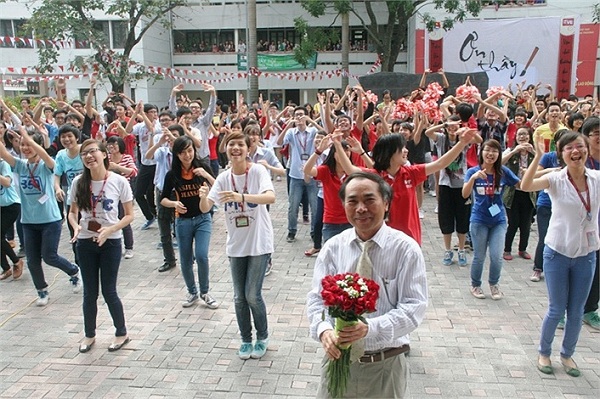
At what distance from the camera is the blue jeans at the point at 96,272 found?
4.51 metres

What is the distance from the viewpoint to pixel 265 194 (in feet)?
14.3

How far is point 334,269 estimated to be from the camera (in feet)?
8.36

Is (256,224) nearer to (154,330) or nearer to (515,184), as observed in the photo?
(154,330)

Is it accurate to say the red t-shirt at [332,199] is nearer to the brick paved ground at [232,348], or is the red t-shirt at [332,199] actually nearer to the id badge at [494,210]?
the brick paved ground at [232,348]

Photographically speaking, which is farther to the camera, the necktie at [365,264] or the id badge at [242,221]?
the id badge at [242,221]

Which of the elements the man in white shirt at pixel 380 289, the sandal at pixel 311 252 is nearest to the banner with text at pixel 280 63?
the sandal at pixel 311 252

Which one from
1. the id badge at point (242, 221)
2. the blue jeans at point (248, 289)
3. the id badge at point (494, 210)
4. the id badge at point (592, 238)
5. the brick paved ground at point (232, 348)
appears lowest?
the brick paved ground at point (232, 348)

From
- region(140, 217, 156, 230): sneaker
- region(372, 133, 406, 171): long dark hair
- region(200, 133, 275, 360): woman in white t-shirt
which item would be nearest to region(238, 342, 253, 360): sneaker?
region(200, 133, 275, 360): woman in white t-shirt

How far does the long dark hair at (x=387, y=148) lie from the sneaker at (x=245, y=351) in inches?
75.5

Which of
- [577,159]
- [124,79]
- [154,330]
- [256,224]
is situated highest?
[124,79]

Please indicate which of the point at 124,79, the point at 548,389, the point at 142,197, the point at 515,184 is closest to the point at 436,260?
the point at 515,184

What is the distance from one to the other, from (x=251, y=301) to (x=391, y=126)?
196 inches

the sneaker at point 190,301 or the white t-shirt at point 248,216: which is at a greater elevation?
the white t-shirt at point 248,216

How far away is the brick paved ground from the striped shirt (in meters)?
1.71
